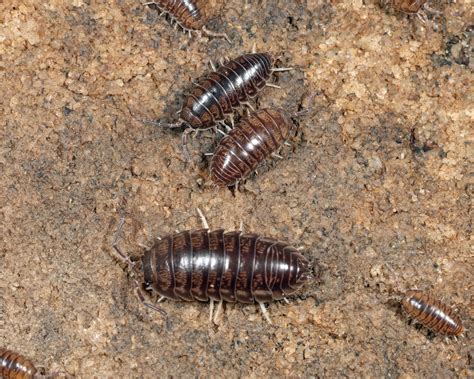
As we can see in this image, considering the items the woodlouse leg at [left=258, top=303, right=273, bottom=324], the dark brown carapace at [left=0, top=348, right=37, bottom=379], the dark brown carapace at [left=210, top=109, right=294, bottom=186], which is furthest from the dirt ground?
the dark brown carapace at [left=210, top=109, right=294, bottom=186]

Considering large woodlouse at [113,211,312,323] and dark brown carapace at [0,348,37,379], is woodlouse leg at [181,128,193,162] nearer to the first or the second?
large woodlouse at [113,211,312,323]

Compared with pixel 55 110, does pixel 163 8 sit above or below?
above

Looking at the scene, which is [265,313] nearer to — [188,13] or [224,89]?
[224,89]

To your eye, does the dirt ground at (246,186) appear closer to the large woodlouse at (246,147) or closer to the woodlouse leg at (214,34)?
the woodlouse leg at (214,34)

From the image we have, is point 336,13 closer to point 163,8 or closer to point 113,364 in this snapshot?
point 163,8

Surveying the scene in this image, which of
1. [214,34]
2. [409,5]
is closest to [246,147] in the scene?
[214,34]

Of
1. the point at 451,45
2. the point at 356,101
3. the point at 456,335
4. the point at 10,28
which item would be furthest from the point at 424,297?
the point at 10,28
